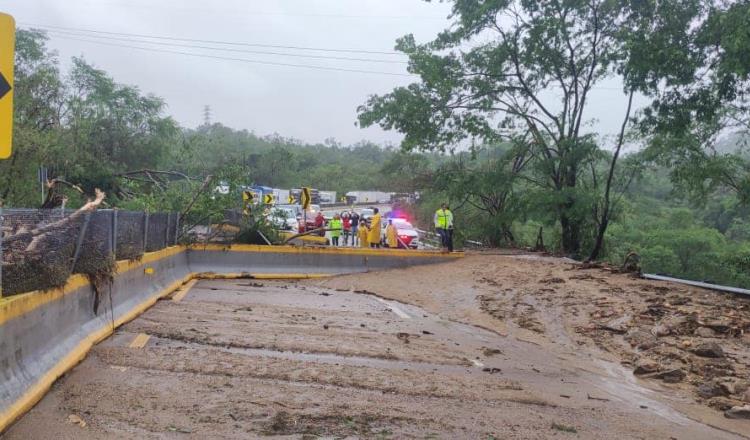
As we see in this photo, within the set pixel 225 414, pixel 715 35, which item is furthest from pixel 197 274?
pixel 715 35

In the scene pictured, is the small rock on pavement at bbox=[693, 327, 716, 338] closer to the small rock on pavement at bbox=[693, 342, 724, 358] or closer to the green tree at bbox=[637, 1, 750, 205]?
the small rock on pavement at bbox=[693, 342, 724, 358]

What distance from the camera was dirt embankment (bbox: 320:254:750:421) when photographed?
6.93 meters

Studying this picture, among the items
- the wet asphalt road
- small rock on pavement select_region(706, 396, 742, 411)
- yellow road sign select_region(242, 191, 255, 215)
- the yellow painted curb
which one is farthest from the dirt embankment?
yellow road sign select_region(242, 191, 255, 215)

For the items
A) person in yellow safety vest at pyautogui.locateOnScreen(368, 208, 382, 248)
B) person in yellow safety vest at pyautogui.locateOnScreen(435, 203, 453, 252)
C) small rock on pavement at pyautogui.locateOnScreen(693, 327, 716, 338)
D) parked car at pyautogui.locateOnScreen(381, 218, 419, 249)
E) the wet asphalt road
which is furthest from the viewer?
parked car at pyautogui.locateOnScreen(381, 218, 419, 249)

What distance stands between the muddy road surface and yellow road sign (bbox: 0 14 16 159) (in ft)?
6.42

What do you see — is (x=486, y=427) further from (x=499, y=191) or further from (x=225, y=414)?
(x=499, y=191)

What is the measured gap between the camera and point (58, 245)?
6.02 m

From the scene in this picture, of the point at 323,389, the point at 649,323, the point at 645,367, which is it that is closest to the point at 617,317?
the point at 649,323

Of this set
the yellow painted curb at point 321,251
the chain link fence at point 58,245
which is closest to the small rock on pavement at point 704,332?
the chain link fence at point 58,245

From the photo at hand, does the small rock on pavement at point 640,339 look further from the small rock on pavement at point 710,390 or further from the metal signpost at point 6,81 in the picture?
the metal signpost at point 6,81

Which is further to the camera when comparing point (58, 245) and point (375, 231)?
point (375, 231)

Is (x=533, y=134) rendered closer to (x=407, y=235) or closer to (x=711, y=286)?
(x=407, y=235)

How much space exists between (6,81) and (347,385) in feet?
11.8

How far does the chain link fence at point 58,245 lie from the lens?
5.27 metres
